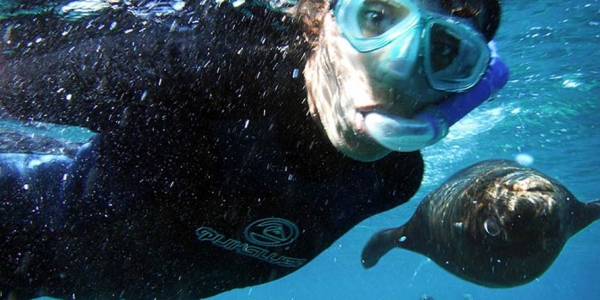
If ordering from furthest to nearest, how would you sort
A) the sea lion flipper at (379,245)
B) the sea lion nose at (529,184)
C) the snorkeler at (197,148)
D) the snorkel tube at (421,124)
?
the sea lion flipper at (379,245) < the sea lion nose at (529,184) < the snorkeler at (197,148) < the snorkel tube at (421,124)

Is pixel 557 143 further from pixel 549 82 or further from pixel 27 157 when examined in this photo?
pixel 27 157

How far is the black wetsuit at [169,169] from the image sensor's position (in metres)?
2.96

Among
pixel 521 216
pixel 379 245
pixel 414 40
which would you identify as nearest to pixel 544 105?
pixel 379 245

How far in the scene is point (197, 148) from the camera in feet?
9.62

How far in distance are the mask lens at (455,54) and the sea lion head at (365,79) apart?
35 millimetres

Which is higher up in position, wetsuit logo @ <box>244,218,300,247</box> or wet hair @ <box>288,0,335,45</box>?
wet hair @ <box>288,0,335,45</box>

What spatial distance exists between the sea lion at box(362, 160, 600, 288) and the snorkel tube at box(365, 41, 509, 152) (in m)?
3.37

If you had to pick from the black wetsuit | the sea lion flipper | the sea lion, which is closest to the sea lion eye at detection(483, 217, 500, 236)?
the sea lion

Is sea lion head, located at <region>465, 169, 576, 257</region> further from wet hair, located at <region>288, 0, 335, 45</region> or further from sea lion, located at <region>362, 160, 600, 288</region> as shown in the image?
wet hair, located at <region>288, 0, 335, 45</region>

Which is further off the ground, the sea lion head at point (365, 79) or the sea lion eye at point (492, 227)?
the sea lion head at point (365, 79)

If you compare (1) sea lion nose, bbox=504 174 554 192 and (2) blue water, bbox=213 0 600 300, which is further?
(2) blue water, bbox=213 0 600 300

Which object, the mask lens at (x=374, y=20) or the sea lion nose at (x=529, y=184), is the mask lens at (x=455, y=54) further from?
the sea lion nose at (x=529, y=184)

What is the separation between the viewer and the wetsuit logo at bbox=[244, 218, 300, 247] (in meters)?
3.23

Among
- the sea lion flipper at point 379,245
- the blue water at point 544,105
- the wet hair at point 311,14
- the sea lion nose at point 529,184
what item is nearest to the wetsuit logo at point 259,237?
the wet hair at point 311,14
